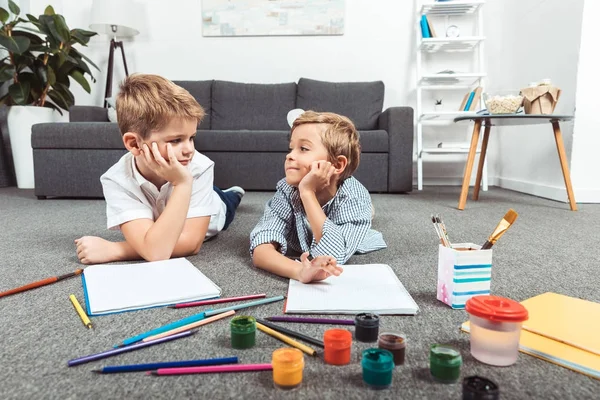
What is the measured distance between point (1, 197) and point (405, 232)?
2.42 metres

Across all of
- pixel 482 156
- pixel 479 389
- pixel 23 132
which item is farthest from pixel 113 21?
pixel 479 389

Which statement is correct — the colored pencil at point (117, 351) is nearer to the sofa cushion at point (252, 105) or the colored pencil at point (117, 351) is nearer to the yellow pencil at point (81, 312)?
the yellow pencil at point (81, 312)

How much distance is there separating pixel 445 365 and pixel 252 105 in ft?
9.41

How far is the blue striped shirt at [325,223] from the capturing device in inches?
42.9

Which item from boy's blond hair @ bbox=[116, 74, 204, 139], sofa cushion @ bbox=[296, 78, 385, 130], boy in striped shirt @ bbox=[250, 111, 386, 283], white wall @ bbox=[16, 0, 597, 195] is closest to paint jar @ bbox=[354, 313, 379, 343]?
boy in striped shirt @ bbox=[250, 111, 386, 283]

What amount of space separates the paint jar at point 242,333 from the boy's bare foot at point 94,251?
0.64 metres

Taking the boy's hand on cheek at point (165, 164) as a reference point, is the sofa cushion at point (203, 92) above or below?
above

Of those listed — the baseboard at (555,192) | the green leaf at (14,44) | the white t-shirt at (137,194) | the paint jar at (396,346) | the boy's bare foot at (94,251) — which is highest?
the green leaf at (14,44)

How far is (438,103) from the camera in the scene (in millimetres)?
3398

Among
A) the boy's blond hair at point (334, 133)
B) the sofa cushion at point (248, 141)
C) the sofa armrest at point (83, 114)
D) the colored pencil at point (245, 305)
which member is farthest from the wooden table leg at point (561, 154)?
the sofa armrest at point (83, 114)

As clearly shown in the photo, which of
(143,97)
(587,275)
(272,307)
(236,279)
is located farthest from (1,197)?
(587,275)

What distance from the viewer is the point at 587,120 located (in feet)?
7.59

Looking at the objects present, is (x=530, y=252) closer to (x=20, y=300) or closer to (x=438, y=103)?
(x=20, y=300)

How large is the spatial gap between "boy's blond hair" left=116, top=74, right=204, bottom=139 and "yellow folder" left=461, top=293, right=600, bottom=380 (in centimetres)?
80
